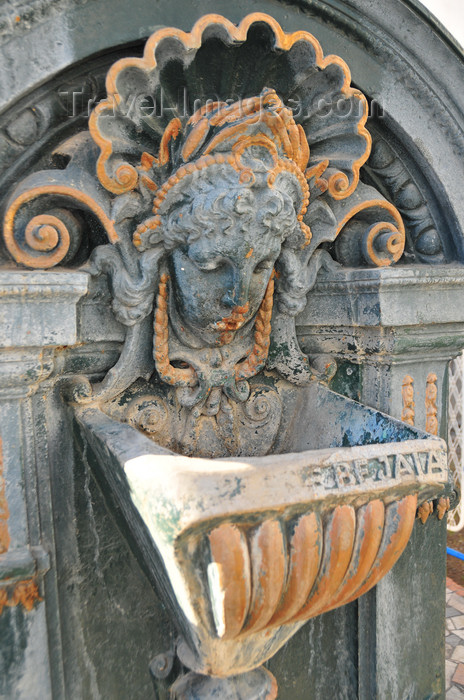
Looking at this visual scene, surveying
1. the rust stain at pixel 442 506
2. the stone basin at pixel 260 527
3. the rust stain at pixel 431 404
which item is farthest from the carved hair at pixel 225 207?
the rust stain at pixel 442 506

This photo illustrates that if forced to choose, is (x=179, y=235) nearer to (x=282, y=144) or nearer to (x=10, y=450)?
(x=282, y=144)

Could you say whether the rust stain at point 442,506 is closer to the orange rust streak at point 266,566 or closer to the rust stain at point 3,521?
the orange rust streak at point 266,566

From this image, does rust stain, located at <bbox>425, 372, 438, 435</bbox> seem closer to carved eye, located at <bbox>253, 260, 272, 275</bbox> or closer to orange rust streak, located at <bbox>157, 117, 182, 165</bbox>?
carved eye, located at <bbox>253, 260, 272, 275</bbox>

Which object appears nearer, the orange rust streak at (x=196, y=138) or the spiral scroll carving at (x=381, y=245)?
the orange rust streak at (x=196, y=138)

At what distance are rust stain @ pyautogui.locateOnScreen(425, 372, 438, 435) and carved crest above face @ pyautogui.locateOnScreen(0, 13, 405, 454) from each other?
0.54 metres

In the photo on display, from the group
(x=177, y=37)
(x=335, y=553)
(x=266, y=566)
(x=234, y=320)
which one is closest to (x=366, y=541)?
(x=335, y=553)

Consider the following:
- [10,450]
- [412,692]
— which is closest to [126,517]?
[10,450]

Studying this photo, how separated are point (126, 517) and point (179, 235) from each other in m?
0.78

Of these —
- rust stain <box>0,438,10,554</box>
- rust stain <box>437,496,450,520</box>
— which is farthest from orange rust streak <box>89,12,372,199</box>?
rust stain <box>437,496,450,520</box>

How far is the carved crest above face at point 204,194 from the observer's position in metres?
1.38

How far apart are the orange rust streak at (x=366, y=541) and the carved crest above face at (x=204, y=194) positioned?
663 mm

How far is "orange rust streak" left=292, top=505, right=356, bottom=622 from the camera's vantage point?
1.14 meters

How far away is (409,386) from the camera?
6.21 feet

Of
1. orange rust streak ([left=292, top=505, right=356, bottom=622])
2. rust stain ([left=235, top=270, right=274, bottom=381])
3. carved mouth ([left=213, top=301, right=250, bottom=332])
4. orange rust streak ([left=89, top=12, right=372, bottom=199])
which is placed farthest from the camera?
Answer: rust stain ([left=235, top=270, right=274, bottom=381])
